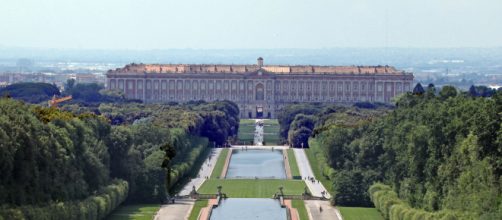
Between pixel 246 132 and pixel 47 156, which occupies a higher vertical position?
pixel 47 156

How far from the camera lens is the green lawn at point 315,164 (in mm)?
70719

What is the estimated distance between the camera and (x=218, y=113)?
111312 mm

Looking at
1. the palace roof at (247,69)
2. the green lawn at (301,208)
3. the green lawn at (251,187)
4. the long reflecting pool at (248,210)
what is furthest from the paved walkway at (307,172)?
the palace roof at (247,69)

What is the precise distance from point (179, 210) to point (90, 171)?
4018 mm

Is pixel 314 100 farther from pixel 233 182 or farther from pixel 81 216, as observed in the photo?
pixel 81 216

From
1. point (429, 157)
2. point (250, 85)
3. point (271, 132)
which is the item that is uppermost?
point (429, 157)

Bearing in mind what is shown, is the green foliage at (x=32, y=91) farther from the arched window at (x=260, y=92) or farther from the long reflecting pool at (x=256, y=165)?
the long reflecting pool at (x=256, y=165)

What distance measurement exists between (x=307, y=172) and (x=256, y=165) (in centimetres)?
600

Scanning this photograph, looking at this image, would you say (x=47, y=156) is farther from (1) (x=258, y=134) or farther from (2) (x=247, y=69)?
(2) (x=247, y=69)

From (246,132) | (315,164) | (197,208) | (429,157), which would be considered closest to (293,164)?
(315,164)

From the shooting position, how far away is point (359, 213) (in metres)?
56.2

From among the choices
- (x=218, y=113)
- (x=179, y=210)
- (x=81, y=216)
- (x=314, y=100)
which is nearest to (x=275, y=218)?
(x=179, y=210)

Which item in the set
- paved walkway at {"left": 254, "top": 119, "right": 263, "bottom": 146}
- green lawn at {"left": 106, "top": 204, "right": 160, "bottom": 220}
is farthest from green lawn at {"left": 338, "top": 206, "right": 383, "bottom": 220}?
paved walkway at {"left": 254, "top": 119, "right": 263, "bottom": 146}

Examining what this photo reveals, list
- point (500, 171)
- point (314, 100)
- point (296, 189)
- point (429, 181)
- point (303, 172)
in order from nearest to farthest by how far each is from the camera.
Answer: point (500, 171) < point (429, 181) < point (296, 189) < point (303, 172) < point (314, 100)
